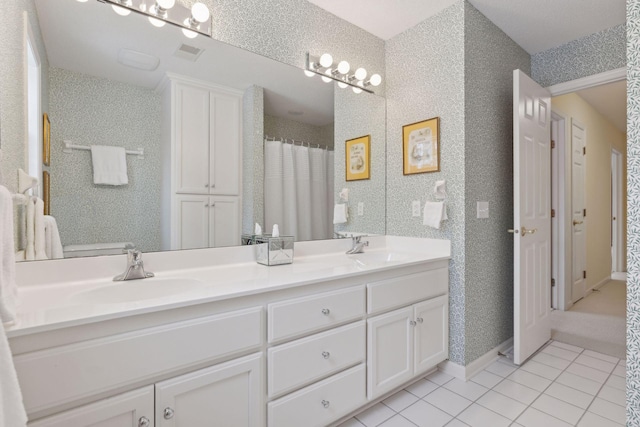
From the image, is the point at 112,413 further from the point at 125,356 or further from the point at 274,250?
the point at 274,250

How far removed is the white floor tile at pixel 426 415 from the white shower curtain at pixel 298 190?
1.12 metres

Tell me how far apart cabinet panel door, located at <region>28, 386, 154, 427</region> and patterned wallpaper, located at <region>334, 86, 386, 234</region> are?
4.98ft

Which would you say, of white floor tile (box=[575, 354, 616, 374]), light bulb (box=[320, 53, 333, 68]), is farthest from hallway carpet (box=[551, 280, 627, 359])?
light bulb (box=[320, 53, 333, 68])

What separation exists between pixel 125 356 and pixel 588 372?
2805mm

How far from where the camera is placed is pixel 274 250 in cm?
172

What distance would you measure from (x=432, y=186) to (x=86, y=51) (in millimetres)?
2065

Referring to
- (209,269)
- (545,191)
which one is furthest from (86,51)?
(545,191)

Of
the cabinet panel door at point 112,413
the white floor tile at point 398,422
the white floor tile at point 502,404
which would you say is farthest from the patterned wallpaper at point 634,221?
the cabinet panel door at point 112,413

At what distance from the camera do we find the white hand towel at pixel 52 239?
1.28 metres

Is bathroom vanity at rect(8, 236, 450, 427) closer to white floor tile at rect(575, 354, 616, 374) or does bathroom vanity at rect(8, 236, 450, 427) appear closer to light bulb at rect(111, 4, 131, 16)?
light bulb at rect(111, 4, 131, 16)

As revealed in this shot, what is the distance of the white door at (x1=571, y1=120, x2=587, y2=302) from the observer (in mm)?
3682

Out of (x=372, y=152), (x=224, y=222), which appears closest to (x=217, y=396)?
(x=224, y=222)

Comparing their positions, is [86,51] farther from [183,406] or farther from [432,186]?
[432,186]

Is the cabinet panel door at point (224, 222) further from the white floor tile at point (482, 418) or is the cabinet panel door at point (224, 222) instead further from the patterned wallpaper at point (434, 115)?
the white floor tile at point (482, 418)
